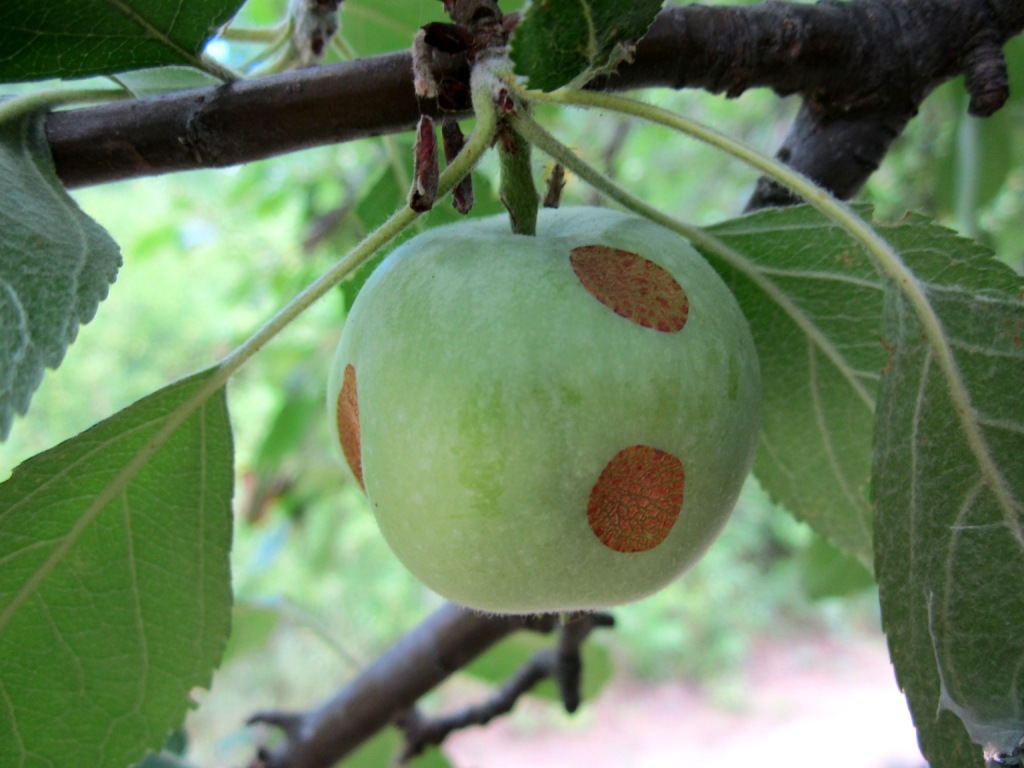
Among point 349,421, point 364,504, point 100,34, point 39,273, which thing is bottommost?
point 364,504

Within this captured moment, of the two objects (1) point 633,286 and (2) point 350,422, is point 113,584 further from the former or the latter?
(1) point 633,286

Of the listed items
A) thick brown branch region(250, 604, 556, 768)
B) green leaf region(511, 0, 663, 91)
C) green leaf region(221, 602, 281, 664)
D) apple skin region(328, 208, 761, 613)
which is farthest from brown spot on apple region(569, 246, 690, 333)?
green leaf region(221, 602, 281, 664)

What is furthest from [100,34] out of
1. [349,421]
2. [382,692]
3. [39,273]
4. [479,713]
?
[479,713]

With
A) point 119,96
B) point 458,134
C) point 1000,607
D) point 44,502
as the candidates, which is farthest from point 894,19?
point 44,502

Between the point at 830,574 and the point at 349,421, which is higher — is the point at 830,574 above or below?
below

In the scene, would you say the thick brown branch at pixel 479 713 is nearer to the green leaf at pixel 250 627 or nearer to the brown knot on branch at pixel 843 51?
the green leaf at pixel 250 627

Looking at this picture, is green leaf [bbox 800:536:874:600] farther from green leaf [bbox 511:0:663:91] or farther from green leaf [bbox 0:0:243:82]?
green leaf [bbox 0:0:243:82]

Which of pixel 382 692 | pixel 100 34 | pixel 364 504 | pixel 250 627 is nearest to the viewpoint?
pixel 100 34
